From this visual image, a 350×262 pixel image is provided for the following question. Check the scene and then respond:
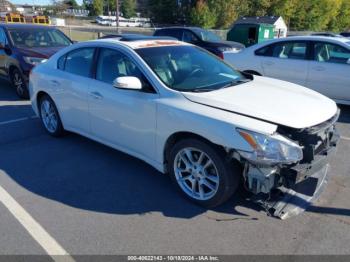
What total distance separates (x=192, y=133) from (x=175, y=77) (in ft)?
2.72

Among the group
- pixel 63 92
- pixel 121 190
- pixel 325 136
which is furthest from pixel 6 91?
pixel 325 136

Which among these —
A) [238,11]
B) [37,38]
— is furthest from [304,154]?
[238,11]

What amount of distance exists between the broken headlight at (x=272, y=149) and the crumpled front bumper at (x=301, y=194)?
0.89ft

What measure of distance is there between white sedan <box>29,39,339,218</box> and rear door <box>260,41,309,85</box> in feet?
10.1

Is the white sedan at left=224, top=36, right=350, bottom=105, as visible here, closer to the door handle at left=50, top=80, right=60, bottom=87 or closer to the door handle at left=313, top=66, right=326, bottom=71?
the door handle at left=313, top=66, right=326, bottom=71

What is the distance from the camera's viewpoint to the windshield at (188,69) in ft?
12.1

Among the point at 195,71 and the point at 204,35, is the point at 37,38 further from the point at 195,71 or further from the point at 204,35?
the point at 204,35

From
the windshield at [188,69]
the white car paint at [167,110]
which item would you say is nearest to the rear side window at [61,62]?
the white car paint at [167,110]

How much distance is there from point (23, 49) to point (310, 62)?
21.8ft

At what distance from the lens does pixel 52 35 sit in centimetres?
928

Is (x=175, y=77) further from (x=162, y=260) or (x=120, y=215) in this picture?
(x=162, y=260)

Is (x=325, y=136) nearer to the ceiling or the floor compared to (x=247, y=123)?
nearer to the floor

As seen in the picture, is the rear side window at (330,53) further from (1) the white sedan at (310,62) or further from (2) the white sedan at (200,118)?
(2) the white sedan at (200,118)

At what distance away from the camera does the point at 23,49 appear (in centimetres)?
815
